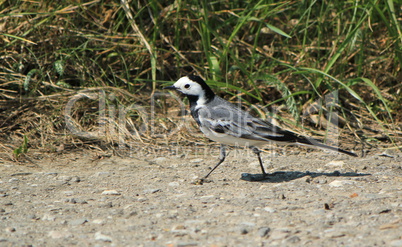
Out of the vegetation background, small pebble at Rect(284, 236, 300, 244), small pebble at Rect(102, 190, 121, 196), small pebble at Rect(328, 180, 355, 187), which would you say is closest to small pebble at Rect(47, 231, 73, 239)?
small pebble at Rect(102, 190, 121, 196)

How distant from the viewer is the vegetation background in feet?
18.7

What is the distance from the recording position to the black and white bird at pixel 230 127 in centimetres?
460

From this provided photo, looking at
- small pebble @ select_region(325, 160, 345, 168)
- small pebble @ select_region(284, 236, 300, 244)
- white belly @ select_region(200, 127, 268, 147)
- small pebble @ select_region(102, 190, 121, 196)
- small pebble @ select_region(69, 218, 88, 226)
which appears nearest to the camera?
small pebble @ select_region(284, 236, 300, 244)

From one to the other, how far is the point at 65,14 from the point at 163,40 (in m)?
1.20

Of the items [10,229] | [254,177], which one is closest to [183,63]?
[254,177]

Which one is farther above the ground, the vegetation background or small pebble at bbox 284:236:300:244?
the vegetation background

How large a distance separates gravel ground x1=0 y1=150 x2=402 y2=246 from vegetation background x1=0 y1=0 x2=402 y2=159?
61cm

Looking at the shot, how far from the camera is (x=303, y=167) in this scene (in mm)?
4922

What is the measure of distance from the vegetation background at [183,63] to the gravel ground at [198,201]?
61 centimetres

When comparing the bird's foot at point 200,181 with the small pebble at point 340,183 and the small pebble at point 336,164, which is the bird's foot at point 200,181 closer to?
the small pebble at point 340,183

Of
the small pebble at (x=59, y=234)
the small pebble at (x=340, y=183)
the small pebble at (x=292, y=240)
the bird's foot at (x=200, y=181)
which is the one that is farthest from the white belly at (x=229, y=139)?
the small pebble at (x=59, y=234)

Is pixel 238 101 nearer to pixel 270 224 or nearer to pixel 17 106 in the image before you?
pixel 17 106

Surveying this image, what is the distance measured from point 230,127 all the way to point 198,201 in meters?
1.05

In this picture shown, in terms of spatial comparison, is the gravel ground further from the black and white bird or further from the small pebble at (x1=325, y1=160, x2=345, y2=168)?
the black and white bird
